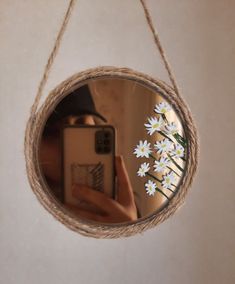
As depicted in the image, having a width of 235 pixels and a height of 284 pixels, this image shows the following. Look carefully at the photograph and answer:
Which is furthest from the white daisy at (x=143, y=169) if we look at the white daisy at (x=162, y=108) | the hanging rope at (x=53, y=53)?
the hanging rope at (x=53, y=53)

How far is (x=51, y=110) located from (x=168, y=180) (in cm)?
30

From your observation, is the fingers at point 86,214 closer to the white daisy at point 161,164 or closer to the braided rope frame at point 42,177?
the braided rope frame at point 42,177

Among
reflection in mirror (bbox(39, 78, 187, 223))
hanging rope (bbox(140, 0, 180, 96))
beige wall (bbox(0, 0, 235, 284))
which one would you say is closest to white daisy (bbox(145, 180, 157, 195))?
reflection in mirror (bbox(39, 78, 187, 223))

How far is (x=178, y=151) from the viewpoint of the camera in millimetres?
792

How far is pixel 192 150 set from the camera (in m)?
0.80

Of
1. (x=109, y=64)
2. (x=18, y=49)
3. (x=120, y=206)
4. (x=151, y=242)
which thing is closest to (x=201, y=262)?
(x=151, y=242)

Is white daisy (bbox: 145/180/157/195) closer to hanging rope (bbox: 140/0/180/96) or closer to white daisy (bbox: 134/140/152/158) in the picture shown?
white daisy (bbox: 134/140/152/158)

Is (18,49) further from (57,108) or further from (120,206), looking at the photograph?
(120,206)

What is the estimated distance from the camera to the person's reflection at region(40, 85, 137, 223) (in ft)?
2.47

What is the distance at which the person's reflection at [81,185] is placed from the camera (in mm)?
753

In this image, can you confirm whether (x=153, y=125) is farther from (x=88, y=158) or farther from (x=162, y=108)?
(x=88, y=158)

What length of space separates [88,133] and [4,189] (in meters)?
0.23

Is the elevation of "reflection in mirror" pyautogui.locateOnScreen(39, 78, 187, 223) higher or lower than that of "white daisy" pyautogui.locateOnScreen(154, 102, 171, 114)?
lower

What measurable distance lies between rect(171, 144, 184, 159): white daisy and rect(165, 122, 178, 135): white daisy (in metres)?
0.03
